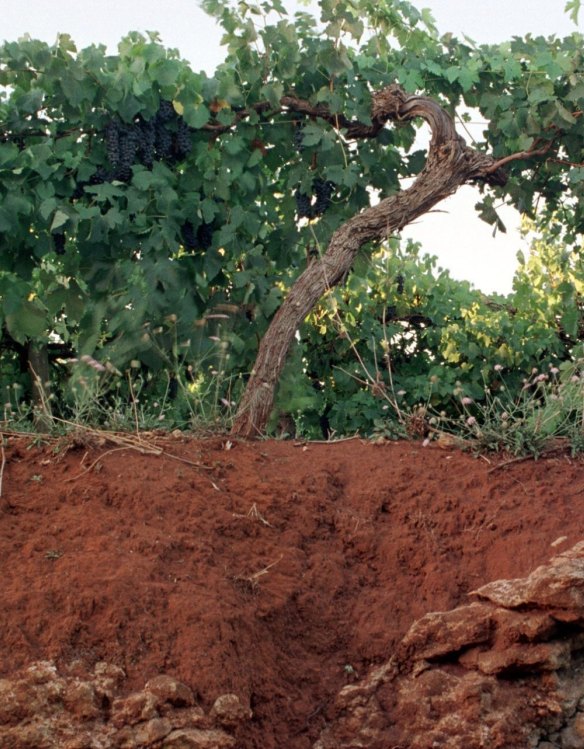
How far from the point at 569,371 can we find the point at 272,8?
10.1 ft

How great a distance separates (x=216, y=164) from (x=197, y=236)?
502 mm

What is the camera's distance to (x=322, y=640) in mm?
3504

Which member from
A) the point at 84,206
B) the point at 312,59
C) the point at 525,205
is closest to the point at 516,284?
the point at 525,205

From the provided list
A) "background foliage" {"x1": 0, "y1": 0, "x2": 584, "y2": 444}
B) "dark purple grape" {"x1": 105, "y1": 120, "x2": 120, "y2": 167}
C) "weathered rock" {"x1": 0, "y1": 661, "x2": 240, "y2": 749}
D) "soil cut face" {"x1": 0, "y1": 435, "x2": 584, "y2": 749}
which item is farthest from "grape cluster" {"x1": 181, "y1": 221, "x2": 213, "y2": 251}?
"weathered rock" {"x1": 0, "y1": 661, "x2": 240, "y2": 749}

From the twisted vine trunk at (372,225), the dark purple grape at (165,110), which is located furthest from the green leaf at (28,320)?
the twisted vine trunk at (372,225)

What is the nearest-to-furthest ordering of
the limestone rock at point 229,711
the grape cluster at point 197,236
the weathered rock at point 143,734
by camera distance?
1. the weathered rock at point 143,734
2. the limestone rock at point 229,711
3. the grape cluster at point 197,236

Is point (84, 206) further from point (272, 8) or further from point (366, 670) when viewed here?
point (366, 670)

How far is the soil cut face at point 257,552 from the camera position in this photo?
10.3 ft

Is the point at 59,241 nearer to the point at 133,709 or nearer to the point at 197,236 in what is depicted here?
the point at 197,236

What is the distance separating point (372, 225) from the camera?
6016mm

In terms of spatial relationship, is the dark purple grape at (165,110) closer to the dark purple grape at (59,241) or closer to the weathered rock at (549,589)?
the dark purple grape at (59,241)

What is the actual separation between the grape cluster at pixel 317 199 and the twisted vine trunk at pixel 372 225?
57 centimetres

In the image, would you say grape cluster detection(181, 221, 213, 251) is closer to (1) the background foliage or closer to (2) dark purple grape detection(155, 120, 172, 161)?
(1) the background foliage

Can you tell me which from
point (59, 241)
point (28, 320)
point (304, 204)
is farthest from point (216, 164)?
point (28, 320)
